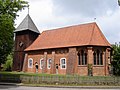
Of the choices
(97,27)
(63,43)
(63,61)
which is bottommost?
(63,61)

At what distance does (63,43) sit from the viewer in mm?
42906

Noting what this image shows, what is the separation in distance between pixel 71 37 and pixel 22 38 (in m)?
13.0

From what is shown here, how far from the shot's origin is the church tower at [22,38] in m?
49.8

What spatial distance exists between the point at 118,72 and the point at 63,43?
1231cm

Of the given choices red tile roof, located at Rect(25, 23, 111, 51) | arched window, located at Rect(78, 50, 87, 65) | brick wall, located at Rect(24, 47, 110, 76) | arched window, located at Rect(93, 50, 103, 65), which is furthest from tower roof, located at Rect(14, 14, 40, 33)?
arched window, located at Rect(93, 50, 103, 65)

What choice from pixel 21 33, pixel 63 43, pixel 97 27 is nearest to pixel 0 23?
pixel 63 43

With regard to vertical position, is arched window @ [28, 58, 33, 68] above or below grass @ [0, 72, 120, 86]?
above

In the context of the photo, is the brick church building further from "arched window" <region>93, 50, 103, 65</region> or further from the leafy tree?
the leafy tree

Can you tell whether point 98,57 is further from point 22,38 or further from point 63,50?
point 22,38

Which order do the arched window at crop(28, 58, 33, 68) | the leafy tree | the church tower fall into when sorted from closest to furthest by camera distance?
the leafy tree → the arched window at crop(28, 58, 33, 68) → the church tower

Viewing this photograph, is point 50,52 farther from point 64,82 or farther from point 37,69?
point 64,82

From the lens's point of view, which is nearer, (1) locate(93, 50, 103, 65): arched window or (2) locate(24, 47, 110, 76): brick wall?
(2) locate(24, 47, 110, 76): brick wall

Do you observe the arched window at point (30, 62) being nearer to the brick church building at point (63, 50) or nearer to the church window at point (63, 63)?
the brick church building at point (63, 50)

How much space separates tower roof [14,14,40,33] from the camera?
50000 millimetres
